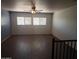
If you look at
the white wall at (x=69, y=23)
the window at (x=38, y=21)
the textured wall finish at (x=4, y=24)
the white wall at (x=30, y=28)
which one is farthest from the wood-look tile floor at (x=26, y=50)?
the window at (x=38, y=21)

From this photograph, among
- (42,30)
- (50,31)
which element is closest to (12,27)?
(42,30)

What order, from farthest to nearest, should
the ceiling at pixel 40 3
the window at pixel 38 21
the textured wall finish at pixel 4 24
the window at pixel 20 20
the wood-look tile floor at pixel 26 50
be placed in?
1. the window at pixel 38 21
2. the window at pixel 20 20
3. the textured wall finish at pixel 4 24
4. the wood-look tile floor at pixel 26 50
5. the ceiling at pixel 40 3

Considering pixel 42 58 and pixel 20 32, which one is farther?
pixel 20 32

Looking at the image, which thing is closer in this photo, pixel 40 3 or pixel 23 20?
pixel 40 3

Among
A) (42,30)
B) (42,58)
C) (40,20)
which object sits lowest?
(42,58)

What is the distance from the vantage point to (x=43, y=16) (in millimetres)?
14109

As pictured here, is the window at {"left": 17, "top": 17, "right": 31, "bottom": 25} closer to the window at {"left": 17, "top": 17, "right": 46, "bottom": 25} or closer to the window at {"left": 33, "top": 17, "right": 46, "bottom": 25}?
the window at {"left": 17, "top": 17, "right": 46, "bottom": 25}

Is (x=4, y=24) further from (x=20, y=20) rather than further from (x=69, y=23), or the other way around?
(x=69, y=23)

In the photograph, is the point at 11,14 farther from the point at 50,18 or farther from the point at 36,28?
the point at 50,18

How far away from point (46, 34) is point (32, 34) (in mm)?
1479

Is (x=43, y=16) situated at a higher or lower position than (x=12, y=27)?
higher

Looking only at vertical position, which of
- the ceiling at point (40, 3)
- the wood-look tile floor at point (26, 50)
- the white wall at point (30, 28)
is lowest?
the wood-look tile floor at point (26, 50)

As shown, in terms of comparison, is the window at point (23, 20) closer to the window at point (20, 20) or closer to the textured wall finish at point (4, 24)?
the window at point (20, 20)

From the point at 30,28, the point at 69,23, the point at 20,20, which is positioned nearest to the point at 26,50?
the point at 69,23
